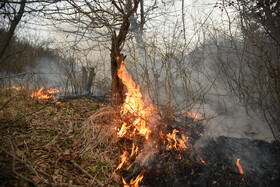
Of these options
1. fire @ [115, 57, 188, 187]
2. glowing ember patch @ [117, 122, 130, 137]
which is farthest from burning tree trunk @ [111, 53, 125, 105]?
glowing ember patch @ [117, 122, 130, 137]

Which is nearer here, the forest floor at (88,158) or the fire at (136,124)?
the forest floor at (88,158)

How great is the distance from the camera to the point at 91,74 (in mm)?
7207

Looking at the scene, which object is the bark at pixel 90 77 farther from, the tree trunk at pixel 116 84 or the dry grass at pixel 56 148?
the tree trunk at pixel 116 84

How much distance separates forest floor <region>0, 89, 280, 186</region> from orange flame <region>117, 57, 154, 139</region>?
0.17 m

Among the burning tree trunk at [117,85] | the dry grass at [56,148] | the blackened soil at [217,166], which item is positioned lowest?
the blackened soil at [217,166]

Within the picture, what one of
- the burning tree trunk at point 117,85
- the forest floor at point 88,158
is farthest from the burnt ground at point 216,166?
the burning tree trunk at point 117,85

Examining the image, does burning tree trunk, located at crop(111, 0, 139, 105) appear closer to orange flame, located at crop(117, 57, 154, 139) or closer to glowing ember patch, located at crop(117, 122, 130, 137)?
Result: orange flame, located at crop(117, 57, 154, 139)

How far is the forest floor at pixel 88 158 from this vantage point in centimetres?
175

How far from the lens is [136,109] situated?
2971 mm

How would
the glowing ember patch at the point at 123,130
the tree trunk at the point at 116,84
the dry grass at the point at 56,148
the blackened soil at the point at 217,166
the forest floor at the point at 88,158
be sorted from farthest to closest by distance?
the tree trunk at the point at 116,84 → the glowing ember patch at the point at 123,130 → the blackened soil at the point at 217,166 → the forest floor at the point at 88,158 → the dry grass at the point at 56,148

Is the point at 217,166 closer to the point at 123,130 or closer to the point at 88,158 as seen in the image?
the point at 123,130

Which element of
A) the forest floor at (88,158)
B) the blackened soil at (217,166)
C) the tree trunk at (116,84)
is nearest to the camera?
the forest floor at (88,158)

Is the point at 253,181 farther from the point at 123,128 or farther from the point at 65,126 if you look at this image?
the point at 65,126

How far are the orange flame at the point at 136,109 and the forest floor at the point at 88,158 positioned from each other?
0.17m
